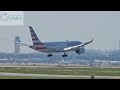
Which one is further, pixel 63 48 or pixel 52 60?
pixel 52 60
